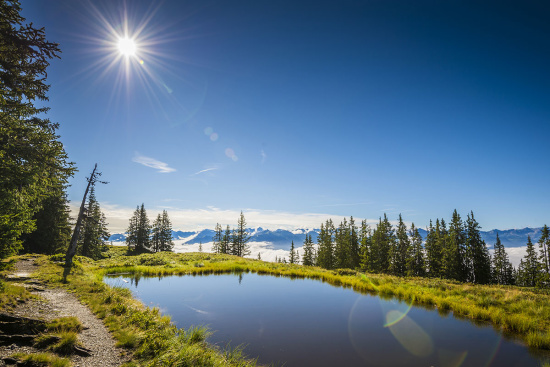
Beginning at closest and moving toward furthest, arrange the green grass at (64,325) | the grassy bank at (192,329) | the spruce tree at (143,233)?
the grassy bank at (192,329) < the green grass at (64,325) < the spruce tree at (143,233)

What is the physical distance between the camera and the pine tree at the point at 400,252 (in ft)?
179

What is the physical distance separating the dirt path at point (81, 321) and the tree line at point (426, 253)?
55.9 m

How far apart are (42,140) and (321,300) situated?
20.3m

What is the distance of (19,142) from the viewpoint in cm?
1239

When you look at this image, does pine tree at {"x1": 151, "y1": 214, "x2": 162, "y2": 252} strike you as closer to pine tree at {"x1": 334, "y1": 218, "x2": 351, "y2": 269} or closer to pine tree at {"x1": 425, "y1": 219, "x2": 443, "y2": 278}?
pine tree at {"x1": 334, "y1": 218, "x2": 351, "y2": 269}

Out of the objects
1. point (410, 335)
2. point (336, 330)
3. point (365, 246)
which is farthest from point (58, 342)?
point (365, 246)

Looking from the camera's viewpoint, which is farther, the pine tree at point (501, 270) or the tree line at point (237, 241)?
the tree line at point (237, 241)

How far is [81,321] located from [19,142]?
10530 millimetres

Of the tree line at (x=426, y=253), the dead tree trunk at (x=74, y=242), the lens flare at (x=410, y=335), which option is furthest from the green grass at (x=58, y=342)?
the tree line at (x=426, y=253)

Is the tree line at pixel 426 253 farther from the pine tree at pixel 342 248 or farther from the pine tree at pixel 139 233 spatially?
the pine tree at pixel 139 233

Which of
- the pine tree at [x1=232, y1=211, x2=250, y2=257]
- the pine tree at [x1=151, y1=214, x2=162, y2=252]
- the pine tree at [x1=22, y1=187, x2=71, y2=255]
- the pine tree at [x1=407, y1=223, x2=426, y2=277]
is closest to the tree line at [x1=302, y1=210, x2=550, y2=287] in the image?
the pine tree at [x1=407, y1=223, x2=426, y2=277]

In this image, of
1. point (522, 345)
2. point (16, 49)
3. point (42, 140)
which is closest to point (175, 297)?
point (42, 140)

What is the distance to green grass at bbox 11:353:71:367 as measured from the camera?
5416mm

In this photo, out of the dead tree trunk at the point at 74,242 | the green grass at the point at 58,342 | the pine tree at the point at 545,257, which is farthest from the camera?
the pine tree at the point at 545,257
